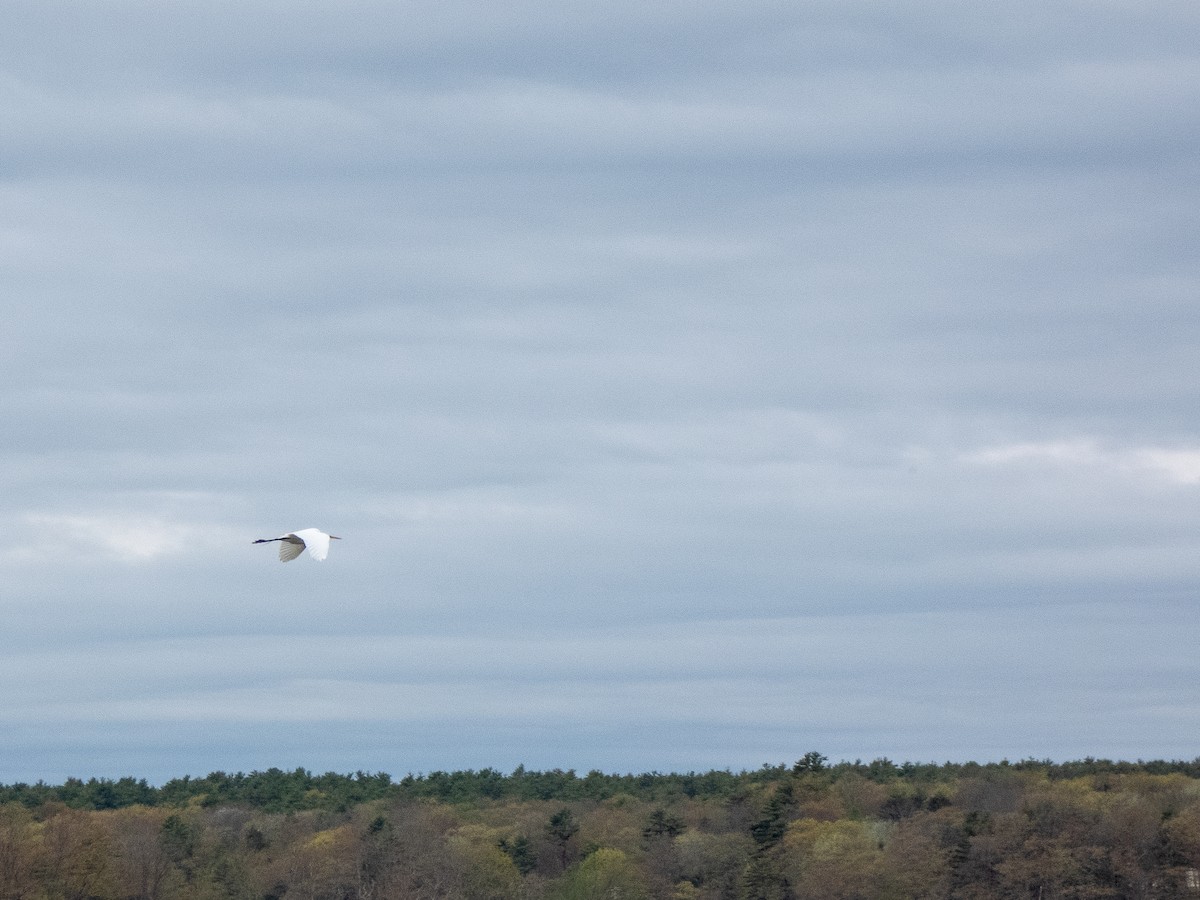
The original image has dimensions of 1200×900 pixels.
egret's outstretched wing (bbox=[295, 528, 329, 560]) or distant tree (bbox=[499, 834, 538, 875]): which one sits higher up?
egret's outstretched wing (bbox=[295, 528, 329, 560])

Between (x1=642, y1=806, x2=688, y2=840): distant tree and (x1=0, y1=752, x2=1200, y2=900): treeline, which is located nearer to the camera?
(x1=0, y1=752, x2=1200, y2=900): treeline

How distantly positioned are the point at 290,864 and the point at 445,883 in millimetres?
17780

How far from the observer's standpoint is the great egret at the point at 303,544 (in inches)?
2202

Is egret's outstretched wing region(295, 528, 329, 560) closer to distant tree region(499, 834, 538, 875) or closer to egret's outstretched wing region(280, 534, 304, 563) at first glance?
egret's outstretched wing region(280, 534, 304, 563)

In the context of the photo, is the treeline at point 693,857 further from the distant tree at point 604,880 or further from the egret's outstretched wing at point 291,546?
the egret's outstretched wing at point 291,546

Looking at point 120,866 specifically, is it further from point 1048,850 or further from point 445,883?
point 1048,850

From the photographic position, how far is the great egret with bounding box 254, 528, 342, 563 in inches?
2202

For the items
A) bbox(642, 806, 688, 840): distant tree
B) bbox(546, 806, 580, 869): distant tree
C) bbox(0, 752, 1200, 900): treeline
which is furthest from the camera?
bbox(546, 806, 580, 869): distant tree

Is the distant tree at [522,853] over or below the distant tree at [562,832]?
below

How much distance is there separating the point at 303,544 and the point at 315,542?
124 cm

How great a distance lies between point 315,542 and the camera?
56656 mm

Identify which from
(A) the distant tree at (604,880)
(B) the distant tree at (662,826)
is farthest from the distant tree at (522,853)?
(B) the distant tree at (662,826)

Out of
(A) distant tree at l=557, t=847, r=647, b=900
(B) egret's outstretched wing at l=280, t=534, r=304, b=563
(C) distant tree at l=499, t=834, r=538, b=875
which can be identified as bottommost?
(A) distant tree at l=557, t=847, r=647, b=900

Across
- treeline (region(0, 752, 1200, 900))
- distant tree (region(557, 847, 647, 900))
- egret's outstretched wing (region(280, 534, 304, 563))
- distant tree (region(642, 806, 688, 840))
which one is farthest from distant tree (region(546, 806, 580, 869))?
egret's outstretched wing (region(280, 534, 304, 563))
